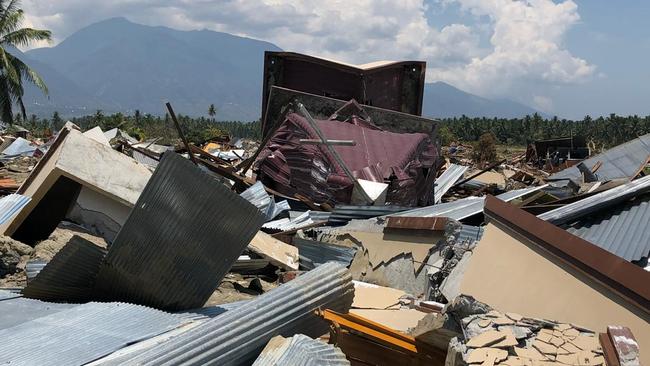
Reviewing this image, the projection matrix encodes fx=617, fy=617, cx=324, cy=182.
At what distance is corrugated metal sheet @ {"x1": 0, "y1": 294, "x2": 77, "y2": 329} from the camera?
338 centimetres

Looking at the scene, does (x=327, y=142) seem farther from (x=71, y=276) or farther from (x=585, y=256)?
(x=585, y=256)

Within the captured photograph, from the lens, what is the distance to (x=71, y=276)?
386 cm

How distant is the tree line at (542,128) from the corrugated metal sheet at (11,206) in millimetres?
45533

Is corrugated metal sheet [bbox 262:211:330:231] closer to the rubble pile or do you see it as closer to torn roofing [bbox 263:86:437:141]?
the rubble pile

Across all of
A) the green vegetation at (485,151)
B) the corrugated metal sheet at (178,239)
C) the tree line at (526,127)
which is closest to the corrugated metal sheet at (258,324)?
the corrugated metal sheet at (178,239)

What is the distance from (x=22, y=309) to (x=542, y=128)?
57.5 meters

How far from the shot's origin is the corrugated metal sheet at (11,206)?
5645mm

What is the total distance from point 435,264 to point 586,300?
216 centimetres

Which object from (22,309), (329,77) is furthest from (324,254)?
(329,77)

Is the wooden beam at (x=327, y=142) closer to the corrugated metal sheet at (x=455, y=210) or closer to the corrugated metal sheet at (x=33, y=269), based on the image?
the corrugated metal sheet at (x=455, y=210)

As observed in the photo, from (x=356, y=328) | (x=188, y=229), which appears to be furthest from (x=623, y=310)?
(x=188, y=229)

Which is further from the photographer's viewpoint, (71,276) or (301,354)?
(71,276)

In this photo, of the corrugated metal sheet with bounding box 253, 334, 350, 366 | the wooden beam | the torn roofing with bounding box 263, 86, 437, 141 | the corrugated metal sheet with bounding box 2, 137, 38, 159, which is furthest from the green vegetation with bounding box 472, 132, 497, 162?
the corrugated metal sheet with bounding box 253, 334, 350, 366

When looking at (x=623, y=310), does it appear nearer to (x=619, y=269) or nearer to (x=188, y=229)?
(x=619, y=269)
